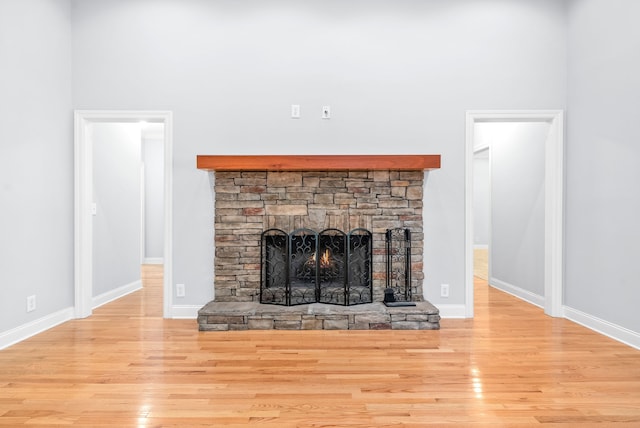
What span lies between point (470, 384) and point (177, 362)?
6.05ft

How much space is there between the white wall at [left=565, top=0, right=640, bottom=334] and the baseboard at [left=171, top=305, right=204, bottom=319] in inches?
138

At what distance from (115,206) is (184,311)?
179 cm

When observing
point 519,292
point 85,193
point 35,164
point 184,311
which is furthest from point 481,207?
point 35,164

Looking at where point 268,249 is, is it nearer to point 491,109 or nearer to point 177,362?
point 177,362

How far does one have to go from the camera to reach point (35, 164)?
10.7ft

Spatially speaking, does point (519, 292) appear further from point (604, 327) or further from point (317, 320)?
point (317, 320)

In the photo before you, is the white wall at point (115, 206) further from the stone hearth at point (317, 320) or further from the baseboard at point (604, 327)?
the baseboard at point (604, 327)

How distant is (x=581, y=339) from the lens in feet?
10.1

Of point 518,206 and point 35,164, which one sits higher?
point 35,164

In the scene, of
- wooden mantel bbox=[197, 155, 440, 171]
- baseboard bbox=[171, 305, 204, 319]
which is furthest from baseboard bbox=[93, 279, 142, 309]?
wooden mantel bbox=[197, 155, 440, 171]

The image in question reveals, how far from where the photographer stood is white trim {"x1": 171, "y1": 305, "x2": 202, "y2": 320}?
3.68m

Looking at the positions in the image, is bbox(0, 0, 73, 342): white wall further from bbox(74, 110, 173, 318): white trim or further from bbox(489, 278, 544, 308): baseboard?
bbox(489, 278, 544, 308): baseboard

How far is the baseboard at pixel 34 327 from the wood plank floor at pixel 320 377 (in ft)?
0.25

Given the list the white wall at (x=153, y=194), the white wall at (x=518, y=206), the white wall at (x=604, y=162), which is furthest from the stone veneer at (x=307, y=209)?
the white wall at (x=153, y=194)
